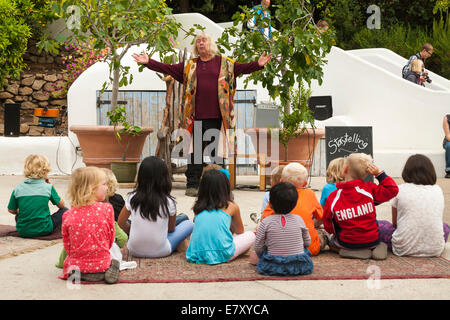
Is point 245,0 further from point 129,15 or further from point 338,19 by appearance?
point 129,15

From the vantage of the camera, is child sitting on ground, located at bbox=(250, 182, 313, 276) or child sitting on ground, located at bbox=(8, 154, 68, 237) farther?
child sitting on ground, located at bbox=(8, 154, 68, 237)

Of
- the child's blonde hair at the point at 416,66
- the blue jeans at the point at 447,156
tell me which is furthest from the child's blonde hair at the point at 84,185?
the child's blonde hair at the point at 416,66

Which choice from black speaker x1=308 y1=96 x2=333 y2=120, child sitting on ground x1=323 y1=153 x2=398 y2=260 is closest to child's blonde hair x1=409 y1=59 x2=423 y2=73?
black speaker x1=308 y1=96 x2=333 y2=120

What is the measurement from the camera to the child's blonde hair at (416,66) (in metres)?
12.1

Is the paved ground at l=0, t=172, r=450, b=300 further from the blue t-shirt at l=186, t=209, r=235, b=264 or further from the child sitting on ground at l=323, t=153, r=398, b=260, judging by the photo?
the child sitting on ground at l=323, t=153, r=398, b=260

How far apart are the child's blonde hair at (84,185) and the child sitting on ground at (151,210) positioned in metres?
0.47

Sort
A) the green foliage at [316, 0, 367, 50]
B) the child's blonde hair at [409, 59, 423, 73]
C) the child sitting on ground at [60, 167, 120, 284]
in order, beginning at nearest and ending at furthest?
the child sitting on ground at [60, 167, 120, 284] < the child's blonde hair at [409, 59, 423, 73] < the green foliage at [316, 0, 367, 50]

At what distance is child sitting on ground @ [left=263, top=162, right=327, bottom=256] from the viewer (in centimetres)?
427

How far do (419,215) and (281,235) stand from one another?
106 centimetres

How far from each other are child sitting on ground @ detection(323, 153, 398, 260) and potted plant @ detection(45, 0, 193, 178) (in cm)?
411

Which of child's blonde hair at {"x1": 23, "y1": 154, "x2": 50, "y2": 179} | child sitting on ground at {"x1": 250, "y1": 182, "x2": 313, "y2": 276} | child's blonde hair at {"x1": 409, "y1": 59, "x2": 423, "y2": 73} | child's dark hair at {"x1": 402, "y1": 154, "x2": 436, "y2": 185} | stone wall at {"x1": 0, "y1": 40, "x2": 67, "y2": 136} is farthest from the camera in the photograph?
stone wall at {"x1": 0, "y1": 40, "x2": 67, "y2": 136}

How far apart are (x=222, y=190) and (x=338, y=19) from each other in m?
12.6

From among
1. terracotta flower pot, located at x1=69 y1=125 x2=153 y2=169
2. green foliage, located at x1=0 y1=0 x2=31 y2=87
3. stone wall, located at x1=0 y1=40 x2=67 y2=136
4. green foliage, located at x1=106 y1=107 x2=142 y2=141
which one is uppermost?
green foliage, located at x1=0 y1=0 x2=31 y2=87

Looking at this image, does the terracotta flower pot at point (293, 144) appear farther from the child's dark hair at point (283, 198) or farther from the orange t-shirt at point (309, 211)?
the child's dark hair at point (283, 198)
